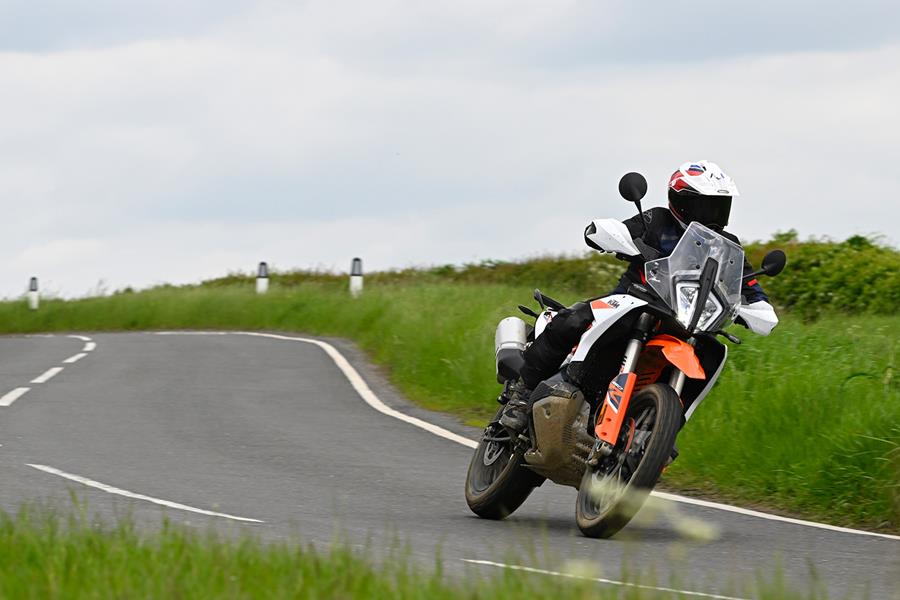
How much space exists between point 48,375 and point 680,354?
44.6ft

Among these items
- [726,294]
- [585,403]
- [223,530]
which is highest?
[726,294]

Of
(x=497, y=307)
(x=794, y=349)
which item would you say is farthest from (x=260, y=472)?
(x=497, y=307)

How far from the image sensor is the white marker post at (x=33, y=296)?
37.6 meters

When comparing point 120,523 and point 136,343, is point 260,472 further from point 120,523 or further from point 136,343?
point 136,343

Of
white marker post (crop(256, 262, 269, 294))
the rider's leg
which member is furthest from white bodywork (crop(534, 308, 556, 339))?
white marker post (crop(256, 262, 269, 294))

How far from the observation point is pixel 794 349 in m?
14.2

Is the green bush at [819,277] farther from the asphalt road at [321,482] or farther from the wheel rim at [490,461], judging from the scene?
the wheel rim at [490,461]

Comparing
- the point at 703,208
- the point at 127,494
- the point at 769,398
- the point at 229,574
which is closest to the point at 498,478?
the point at 703,208

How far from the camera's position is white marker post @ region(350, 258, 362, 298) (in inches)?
1218

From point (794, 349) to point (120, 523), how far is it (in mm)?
8614

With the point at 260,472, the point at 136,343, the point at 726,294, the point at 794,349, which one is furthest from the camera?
the point at 136,343

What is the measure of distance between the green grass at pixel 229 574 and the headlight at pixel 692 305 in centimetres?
182

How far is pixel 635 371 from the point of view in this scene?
8203 mm

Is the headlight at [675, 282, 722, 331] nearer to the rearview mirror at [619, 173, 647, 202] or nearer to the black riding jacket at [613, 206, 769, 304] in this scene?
the black riding jacket at [613, 206, 769, 304]
